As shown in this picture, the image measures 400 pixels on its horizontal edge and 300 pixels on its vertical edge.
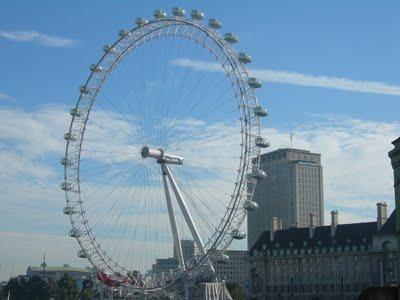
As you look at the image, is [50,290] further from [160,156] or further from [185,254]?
[160,156]

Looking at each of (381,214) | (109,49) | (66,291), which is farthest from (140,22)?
(66,291)

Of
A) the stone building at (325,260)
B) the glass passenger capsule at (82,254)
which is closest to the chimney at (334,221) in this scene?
the stone building at (325,260)

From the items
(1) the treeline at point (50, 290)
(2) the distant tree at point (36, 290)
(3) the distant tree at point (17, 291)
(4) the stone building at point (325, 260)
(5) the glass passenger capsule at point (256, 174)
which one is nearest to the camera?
(5) the glass passenger capsule at point (256, 174)

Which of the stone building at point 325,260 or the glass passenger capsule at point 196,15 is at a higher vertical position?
the glass passenger capsule at point 196,15

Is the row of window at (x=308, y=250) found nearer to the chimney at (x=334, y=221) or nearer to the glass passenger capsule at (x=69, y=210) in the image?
the chimney at (x=334, y=221)

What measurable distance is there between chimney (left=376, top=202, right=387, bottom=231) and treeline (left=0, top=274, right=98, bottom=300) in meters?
64.6

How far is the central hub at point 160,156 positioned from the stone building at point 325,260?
46.9m

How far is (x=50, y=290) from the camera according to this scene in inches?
6329

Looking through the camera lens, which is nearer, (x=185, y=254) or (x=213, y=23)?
(x=213, y=23)

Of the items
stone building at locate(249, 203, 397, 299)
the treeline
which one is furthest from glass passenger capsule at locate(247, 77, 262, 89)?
the treeline

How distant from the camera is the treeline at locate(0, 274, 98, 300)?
16088cm

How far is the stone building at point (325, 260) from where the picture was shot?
358 ft

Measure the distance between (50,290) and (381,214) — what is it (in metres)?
76.2

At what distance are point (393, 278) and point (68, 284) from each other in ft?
254
